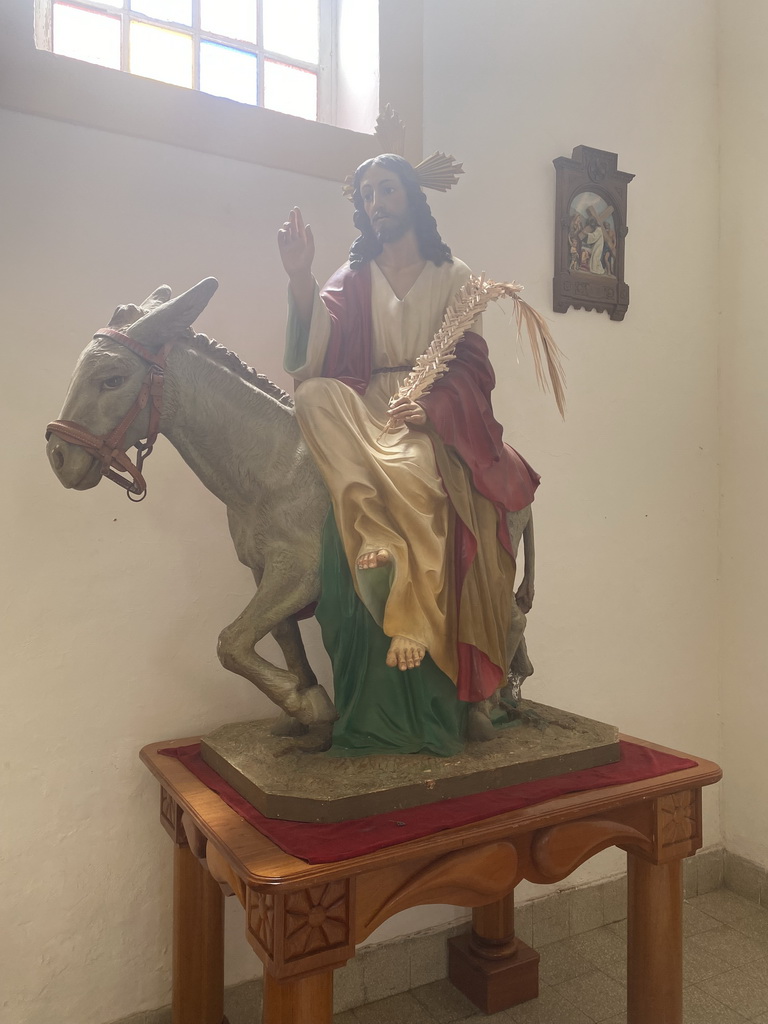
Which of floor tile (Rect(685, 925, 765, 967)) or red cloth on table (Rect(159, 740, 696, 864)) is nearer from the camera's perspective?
red cloth on table (Rect(159, 740, 696, 864))

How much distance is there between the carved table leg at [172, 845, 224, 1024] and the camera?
1.91m

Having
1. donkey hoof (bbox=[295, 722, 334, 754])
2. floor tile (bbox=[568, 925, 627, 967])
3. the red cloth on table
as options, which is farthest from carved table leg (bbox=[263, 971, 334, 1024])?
floor tile (bbox=[568, 925, 627, 967])

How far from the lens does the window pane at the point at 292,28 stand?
2.62 meters

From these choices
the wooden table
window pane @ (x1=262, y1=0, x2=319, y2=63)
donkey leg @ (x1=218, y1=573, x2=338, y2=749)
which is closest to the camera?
the wooden table

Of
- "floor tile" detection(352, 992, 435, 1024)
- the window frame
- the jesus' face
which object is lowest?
"floor tile" detection(352, 992, 435, 1024)

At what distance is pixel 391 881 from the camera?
1.43 meters

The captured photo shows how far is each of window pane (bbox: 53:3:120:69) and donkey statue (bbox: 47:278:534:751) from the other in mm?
1233

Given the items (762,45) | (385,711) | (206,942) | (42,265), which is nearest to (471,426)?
(385,711)

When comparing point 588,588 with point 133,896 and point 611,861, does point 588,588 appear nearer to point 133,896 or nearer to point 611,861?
point 611,861

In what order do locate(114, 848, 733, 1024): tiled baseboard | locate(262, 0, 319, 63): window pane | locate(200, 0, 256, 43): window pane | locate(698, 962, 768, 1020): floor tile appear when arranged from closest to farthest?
locate(114, 848, 733, 1024): tiled baseboard, locate(698, 962, 768, 1020): floor tile, locate(200, 0, 256, 43): window pane, locate(262, 0, 319, 63): window pane

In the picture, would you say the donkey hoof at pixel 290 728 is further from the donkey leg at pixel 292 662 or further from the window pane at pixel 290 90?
the window pane at pixel 290 90

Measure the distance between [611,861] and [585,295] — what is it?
7.00 ft

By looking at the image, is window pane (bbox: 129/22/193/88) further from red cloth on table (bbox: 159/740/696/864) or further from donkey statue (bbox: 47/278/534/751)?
red cloth on table (bbox: 159/740/696/864)

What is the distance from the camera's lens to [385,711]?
5.50 feet
